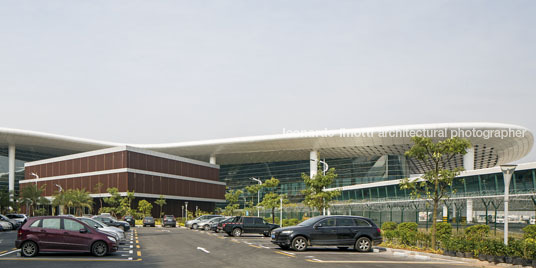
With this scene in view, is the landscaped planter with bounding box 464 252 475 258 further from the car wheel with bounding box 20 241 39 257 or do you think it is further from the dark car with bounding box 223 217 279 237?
the dark car with bounding box 223 217 279 237

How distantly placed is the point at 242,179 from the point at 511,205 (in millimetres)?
74408

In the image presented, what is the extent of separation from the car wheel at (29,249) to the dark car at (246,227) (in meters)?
19.5

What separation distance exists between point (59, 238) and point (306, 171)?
312 ft

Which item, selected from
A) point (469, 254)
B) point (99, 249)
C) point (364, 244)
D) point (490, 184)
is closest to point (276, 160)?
point (490, 184)

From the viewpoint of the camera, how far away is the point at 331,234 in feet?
79.6

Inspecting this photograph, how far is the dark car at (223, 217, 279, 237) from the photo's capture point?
124ft

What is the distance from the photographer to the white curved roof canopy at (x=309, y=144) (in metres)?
83.6

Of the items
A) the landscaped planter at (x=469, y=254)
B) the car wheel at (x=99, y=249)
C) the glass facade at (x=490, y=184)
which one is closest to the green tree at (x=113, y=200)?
the glass facade at (x=490, y=184)

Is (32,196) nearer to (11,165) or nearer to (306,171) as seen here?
(11,165)

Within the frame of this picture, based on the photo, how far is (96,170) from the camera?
87375 mm

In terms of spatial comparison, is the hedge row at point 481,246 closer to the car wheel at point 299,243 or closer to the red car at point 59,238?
the car wheel at point 299,243

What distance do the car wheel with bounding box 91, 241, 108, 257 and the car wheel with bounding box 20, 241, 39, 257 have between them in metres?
2.02

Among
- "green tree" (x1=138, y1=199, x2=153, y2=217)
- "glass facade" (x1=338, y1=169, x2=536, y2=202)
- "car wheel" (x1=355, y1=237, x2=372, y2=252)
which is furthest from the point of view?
"green tree" (x1=138, y1=199, x2=153, y2=217)

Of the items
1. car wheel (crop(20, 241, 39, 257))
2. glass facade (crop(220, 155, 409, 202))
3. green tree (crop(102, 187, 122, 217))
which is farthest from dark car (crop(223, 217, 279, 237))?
glass facade (crop(220, 155, 409, 202))
